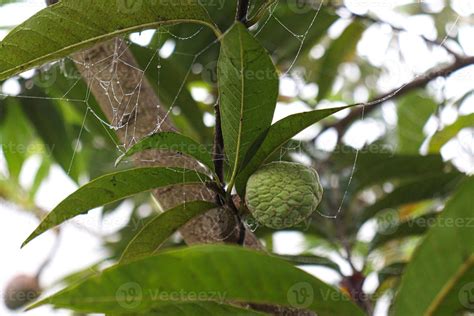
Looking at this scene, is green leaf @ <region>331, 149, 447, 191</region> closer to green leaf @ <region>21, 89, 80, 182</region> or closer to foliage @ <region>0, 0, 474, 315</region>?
foliage @ <region>0, 0, 474, 315</region>

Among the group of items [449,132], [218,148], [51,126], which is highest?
[449,132]

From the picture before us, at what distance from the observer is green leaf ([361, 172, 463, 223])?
153 cm

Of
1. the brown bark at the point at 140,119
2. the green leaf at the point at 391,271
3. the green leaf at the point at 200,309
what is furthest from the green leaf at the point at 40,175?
the green leaf at the point at 200,309

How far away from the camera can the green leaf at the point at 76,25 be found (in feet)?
2.89

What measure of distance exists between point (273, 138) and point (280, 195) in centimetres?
8

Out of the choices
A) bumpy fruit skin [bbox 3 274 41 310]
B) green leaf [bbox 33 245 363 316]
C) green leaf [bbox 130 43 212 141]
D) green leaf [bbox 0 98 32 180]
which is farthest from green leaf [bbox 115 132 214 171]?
bumpy fruit skin [bbox 3 274 41 310]

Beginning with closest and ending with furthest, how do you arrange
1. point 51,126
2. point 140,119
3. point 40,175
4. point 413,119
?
point 140,119, point 51,126, point 413,119, point 40,175

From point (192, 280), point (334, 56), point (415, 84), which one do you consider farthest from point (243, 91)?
point (334, 56)

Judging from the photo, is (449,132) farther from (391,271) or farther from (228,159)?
(228,159)

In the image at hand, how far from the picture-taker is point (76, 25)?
90 centimetres

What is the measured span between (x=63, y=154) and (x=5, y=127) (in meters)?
0.24

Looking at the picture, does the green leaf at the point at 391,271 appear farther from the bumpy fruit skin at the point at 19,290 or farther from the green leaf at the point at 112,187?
the bumpy fruit skin at the point at 19,290

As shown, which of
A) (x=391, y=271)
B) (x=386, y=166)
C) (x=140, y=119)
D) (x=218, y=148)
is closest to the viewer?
(x=218, y=148)

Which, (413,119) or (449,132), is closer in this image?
(449,132)
